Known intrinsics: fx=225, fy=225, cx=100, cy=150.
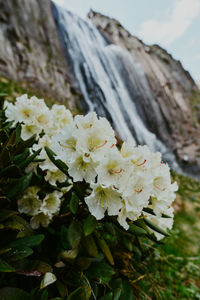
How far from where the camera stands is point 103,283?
3.09 ft

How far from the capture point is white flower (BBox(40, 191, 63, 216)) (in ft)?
3.39

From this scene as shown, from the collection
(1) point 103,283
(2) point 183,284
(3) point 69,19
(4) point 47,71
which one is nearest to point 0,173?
(1) point 103,283

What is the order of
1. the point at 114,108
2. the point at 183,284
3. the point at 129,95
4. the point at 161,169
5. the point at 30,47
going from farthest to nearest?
the point at 129,95, the point at 114,108, the point at 30,47, the point at 183,284, the point at 161,169

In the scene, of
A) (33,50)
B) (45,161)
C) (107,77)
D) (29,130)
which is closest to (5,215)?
(45,161)

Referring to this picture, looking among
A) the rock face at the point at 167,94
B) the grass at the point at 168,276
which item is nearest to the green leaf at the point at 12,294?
the grass at the point at 168,276

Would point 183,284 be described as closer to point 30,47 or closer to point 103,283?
point 103,283

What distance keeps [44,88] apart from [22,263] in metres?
7.63

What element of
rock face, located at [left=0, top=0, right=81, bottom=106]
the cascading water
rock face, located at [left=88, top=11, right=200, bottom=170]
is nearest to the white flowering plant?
rock face, located at [left=0, top=0, right=81, bottom=106]

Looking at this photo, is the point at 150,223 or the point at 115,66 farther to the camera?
the point at 115,66

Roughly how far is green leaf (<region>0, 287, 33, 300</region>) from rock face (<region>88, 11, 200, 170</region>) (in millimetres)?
11291

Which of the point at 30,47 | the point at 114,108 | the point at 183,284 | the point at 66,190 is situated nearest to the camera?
the point at 66,190

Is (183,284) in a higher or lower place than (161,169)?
lower

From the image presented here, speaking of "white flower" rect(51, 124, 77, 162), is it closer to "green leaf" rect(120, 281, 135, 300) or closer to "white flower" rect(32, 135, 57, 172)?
"white flower" rect(32, 135, 57, 172)

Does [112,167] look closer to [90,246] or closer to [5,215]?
[90,246]
